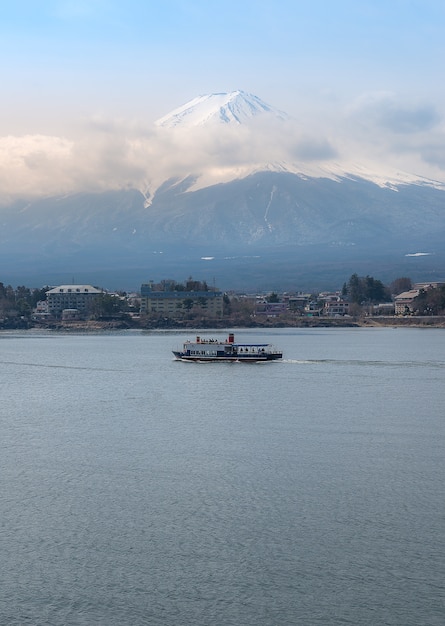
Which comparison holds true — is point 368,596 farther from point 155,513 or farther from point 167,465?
point 167,465

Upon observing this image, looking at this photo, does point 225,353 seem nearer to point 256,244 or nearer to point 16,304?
point 16,304

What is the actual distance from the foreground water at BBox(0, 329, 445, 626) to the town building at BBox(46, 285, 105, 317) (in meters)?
50.7

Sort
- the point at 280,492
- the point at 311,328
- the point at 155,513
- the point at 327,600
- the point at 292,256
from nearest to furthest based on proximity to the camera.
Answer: the point at 327,600, the point at 155,513, the point at 280,492, the point at 311,328, the point at 292,256

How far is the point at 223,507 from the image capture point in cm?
1195

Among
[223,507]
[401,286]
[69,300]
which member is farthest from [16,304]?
[223,507]

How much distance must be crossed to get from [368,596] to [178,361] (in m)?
24.1

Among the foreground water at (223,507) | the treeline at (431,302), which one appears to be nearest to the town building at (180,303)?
the treeline at (431,302)

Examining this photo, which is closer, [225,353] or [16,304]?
[225,353]

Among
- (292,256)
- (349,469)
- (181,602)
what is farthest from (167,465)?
(292,256)

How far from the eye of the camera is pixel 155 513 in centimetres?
1169

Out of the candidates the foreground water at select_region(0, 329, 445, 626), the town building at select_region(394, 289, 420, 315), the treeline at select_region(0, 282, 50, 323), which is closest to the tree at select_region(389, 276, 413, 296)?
the town building at select_region(394, 289, 420, 315)

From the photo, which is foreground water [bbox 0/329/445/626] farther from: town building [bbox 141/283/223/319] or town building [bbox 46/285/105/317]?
town building [bbox 46/285/105/317]

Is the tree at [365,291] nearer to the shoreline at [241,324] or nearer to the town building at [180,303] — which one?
the shoreline at [241,324]

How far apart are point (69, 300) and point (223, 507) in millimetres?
64205
